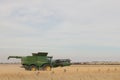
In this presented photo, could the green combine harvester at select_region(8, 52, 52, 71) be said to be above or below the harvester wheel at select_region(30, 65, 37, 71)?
above

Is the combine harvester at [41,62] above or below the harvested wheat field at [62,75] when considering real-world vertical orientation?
above

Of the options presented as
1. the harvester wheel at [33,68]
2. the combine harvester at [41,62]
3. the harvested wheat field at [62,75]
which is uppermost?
the combine harvester at [41,62]

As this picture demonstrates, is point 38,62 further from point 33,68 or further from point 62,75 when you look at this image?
point 62,75

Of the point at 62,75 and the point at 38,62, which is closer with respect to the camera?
the point at 62,75

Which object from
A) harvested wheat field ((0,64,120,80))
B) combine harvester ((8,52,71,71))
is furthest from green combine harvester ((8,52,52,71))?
harvested wheat field ((0,64,120,80))

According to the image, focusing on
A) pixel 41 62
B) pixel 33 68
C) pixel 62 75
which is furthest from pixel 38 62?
pixel 62 75

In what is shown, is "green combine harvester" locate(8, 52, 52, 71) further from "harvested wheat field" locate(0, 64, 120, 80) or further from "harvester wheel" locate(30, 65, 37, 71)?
"harvested wheat field" locate(0, 64, 120, 80)

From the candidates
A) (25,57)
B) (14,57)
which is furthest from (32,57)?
(14,57)

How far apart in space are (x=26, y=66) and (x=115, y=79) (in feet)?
76.8

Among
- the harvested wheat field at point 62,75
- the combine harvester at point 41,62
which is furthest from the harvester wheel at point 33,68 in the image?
the harvested wheat field at point 62,75

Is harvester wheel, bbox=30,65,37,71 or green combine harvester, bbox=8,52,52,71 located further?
green combine harvester, bbox=8,52,52,71

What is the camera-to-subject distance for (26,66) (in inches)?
1863

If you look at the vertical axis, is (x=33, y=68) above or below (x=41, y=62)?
below

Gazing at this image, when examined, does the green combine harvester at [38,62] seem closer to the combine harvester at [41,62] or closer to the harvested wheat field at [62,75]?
the combine harvester at [41,62]
